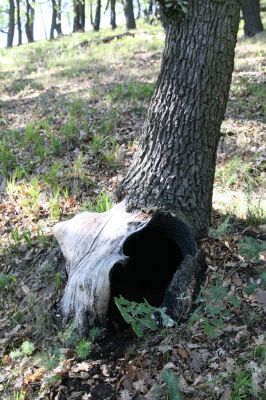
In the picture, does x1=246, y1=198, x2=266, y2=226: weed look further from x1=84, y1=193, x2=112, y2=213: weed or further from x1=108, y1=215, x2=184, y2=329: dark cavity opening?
x1=84, y1=193, x2=112, y2=213: weed

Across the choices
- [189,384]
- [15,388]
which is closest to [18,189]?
[15,388]

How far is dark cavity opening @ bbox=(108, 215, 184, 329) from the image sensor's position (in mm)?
4281

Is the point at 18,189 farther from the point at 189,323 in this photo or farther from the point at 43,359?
the point at 189,323

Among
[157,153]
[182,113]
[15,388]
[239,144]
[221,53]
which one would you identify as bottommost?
[15,388]

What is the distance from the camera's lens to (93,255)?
406 cm

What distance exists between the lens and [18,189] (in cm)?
617

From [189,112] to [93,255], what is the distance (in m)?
1.66

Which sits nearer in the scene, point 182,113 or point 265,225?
point 182,113

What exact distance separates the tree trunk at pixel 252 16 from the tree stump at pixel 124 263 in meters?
10.6

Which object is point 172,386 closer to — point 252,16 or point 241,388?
point 241,388

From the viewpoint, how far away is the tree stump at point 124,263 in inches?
149

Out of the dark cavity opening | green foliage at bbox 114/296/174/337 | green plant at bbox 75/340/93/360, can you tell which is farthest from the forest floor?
the dark cavity opening

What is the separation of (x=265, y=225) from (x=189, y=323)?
155cm

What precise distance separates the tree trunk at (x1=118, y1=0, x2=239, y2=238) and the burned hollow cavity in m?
0.26
